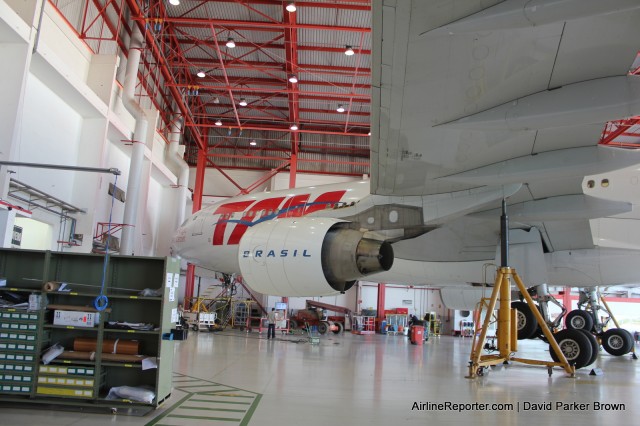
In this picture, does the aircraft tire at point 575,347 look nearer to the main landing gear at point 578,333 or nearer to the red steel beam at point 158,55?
the main landing gear at point 578,333

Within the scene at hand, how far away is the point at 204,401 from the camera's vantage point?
539cm

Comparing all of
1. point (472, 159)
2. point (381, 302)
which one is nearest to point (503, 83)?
point (472, 159)

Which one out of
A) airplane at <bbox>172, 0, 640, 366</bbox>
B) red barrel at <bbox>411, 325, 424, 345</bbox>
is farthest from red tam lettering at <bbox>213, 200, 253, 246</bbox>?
red barrel at <bbox>411, 325, 424, 345</bbox>

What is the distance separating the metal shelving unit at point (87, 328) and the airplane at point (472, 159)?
1.82 metres

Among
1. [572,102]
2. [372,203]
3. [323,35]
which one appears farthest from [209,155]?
[572,102]

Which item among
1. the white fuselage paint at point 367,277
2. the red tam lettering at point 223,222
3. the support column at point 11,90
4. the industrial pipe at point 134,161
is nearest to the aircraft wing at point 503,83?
the white fuselage paint at point 367,277

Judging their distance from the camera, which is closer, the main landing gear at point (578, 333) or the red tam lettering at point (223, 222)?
the main landing gear at point (578, 333)

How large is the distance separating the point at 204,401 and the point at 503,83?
4697mm

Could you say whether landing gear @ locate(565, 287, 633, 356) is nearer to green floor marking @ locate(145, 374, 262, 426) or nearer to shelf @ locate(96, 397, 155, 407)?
green floor marking @ locate(145, 374, 262, 426)

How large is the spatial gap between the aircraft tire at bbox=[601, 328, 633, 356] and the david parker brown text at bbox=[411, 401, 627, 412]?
30.5 feet

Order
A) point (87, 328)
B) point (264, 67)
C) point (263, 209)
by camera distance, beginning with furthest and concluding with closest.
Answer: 1. point (264, 67)
2. point (263, 209)
3. point (87, 328)

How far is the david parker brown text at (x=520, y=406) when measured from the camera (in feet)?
18.0

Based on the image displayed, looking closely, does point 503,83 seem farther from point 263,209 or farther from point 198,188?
point 198,188

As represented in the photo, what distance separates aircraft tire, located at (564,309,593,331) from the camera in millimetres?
13305
